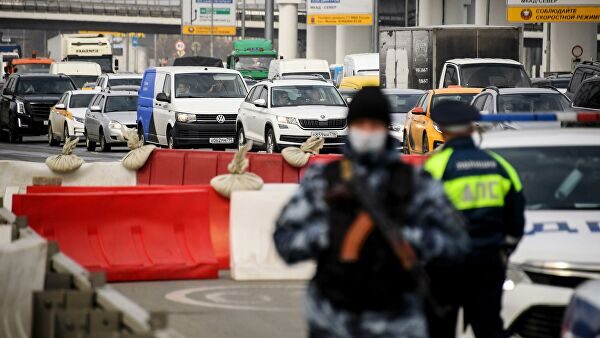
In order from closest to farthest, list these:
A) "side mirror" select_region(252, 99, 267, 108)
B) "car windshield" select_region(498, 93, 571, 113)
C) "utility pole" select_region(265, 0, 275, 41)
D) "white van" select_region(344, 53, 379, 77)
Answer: "car windshield" select_region(498, 93, 571, 113), "side mirror" select_region(252, 99, 267, 108), "white van" select_region(344, 53, 379, 77), "utility pole" select_region(265, 0, 275, 41)

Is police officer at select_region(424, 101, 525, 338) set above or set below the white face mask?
below

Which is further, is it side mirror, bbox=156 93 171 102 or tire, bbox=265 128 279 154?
side mirror, bbox=156 93 171 102

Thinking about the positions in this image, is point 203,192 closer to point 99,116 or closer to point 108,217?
point 108,217

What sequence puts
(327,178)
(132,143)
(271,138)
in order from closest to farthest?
(327,178), (132,143), (271,138)

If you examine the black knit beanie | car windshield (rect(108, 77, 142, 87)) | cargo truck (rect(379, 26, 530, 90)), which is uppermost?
cargo truck (rect(379, 26, 530, 90))

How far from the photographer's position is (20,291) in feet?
24.9

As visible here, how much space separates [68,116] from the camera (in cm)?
3931

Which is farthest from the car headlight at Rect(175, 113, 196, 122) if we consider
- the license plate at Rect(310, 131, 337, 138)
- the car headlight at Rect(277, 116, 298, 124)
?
the license plate at Rect(310, 131, 337, 138)

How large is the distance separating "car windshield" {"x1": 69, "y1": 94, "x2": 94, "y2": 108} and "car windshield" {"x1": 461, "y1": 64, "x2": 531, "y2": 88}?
1194 centimetres

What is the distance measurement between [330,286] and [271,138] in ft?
83.7

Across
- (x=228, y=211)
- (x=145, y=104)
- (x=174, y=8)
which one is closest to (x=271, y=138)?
(x=145, y=104)

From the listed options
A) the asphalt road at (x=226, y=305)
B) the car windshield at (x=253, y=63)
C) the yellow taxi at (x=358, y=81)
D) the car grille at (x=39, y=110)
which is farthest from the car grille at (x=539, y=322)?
the car windshield at (x=253, y=63)

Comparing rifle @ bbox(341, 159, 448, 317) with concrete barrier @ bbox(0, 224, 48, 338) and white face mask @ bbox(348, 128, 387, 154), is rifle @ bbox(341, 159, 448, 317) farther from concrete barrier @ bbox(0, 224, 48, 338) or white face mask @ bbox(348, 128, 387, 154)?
concrete barrier @ bbox(0, 224, 48, 338)

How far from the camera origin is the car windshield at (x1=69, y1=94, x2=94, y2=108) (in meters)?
40.2
